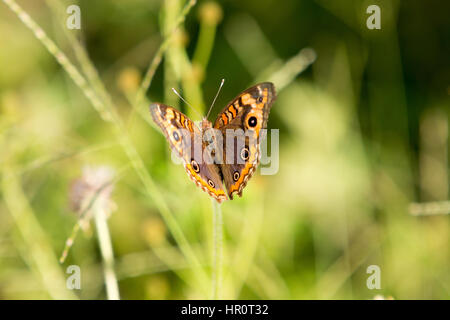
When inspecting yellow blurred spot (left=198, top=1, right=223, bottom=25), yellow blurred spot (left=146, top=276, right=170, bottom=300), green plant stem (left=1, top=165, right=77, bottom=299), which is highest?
yellow blurred spot (left=198, top=1, right=223, bottom=25)

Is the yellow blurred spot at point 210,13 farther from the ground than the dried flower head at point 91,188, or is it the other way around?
the yellow blurred spot at point 210,13

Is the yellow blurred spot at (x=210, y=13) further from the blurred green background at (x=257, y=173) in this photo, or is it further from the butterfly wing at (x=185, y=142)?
A: the butterfly wing at (x=185, y=142)

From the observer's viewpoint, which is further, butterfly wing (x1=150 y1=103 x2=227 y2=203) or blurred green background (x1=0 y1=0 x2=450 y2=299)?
blurred green background (x1=0 y1=0 x2=450 y2=299)

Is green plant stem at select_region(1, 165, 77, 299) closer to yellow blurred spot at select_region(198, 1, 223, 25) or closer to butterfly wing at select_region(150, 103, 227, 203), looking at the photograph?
butterfly wing at select_region(150, 103, 227, 203)

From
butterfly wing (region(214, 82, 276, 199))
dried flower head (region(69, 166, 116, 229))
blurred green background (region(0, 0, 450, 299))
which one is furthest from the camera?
blurred green background (region(0, 0, 450, 299))

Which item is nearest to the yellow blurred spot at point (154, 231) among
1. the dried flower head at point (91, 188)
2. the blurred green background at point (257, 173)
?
the blurred green background at point (257, 173)

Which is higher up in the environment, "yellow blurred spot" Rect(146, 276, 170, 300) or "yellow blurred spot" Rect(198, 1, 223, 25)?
"yellow blurred spot" Rect(198, 1, 223, 25)

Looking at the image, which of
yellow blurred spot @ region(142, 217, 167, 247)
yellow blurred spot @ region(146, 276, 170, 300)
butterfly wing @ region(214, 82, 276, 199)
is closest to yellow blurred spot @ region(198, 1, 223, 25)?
butterfly wing @ region(214, 82, 276, 199)
